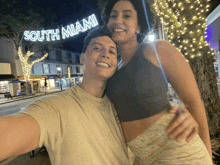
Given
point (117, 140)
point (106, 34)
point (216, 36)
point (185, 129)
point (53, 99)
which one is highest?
point (216, 36)

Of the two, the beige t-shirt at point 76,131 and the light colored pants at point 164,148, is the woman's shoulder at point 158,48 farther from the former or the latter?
the beige t-shirt at point 76,131

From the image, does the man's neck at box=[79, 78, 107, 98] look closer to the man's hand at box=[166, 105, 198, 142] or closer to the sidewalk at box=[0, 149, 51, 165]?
the man's hand at box=[166, 105, 198, 142]

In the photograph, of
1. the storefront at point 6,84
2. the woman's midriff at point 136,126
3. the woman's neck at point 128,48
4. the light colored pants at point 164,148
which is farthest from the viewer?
the storefront at point 6,84

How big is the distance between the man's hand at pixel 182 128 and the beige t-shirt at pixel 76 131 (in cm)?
47

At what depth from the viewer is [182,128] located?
41.4 inches

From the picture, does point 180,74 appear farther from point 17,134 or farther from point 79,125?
point 17,134

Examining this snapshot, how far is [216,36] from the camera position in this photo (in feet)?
25.0

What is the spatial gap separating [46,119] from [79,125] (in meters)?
0.24

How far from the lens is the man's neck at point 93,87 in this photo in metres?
1.30

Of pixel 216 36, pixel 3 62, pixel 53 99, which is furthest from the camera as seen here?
pixel 3 62

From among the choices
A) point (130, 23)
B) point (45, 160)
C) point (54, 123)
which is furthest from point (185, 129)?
point (45, 160)

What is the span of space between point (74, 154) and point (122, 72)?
2.64 feet

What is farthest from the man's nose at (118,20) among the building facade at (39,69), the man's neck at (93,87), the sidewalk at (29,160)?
the building facade at (39,69)

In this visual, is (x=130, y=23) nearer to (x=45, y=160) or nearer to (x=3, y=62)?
(x=45, y=160)
